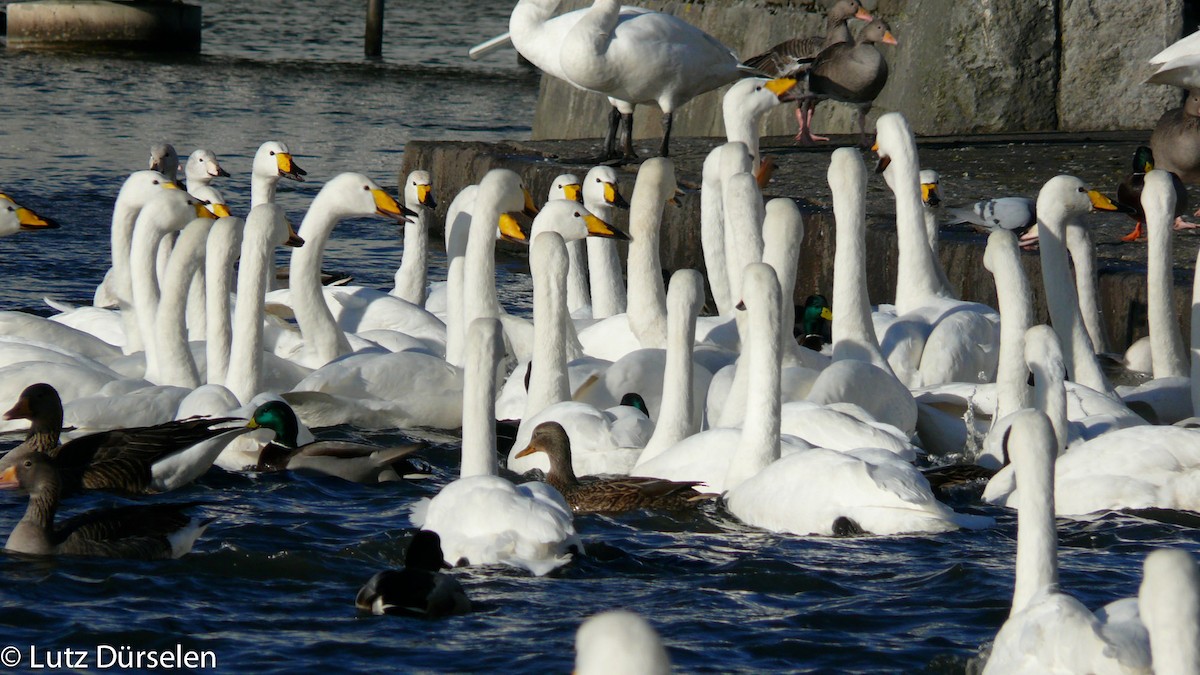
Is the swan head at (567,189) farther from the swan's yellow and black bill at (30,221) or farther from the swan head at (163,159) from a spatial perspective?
the swan head at (163,159)

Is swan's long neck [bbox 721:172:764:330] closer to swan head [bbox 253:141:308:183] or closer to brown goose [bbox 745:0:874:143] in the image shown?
swan head [bbox 253:141:308:183]

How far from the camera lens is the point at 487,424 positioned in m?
6.91

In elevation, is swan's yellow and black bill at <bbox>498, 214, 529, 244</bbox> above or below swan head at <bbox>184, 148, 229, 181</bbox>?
below

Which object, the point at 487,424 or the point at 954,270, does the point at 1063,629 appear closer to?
the point at 487,424

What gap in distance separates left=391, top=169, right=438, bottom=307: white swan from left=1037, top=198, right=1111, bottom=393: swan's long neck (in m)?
3.66

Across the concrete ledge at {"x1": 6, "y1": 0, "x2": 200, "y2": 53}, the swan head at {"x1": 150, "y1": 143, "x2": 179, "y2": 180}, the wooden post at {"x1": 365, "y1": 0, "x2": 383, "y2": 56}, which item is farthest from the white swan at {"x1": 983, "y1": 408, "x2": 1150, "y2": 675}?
the wooden post at {"x1": 365, "y1": 0, "x2": 383, "y2": 56}

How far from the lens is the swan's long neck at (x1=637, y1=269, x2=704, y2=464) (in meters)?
7.45

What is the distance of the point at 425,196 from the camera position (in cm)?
1102

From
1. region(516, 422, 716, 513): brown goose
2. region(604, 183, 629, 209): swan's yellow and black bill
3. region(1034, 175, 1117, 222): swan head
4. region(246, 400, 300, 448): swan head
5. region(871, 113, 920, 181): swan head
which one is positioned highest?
region(871, 113, 920, 181): swan head

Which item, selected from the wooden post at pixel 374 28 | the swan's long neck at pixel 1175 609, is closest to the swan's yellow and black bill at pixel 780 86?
the swan's long neck at pixel 1175 609

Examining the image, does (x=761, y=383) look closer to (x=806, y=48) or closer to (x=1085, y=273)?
(x=1085, y=273)

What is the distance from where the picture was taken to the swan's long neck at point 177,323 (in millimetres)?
8602

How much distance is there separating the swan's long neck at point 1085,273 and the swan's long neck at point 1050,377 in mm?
1921

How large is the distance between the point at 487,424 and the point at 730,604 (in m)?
1.51
